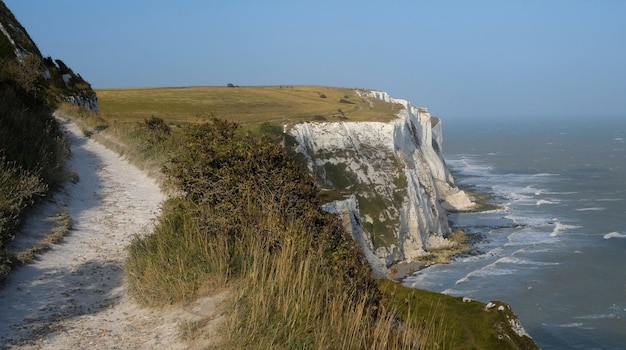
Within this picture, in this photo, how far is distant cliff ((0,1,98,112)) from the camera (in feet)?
107

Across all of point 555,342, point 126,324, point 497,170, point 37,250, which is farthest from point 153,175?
point 497,170

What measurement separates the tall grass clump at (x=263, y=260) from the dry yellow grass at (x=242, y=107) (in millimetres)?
39512

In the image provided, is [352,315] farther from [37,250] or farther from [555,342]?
[555,342]

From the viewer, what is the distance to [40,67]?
118 ft

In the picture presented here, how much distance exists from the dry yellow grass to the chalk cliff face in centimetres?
342

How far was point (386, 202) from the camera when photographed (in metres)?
48.1

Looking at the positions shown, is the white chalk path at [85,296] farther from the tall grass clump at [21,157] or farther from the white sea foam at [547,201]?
the white sea foam at [547,201]

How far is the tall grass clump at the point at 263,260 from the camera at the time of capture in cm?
582

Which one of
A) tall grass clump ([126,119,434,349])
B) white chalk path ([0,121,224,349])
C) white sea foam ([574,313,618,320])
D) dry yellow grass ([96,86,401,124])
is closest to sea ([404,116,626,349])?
white sea foam ([574,313,618,320])

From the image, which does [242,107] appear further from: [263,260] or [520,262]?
[263,260]

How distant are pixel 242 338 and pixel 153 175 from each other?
12.3m

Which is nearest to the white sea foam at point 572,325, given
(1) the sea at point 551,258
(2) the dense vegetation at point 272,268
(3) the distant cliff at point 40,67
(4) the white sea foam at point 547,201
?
(1) the sea at point 551,258

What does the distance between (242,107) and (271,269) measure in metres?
66.1

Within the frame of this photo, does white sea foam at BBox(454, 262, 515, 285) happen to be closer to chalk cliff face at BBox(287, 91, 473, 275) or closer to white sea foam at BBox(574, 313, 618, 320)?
chalk cliff face at BBox(287, 91, 473, 275)
